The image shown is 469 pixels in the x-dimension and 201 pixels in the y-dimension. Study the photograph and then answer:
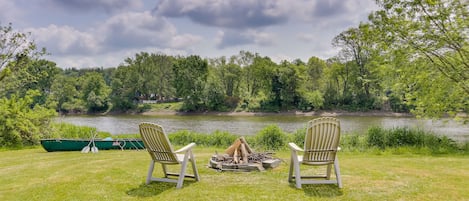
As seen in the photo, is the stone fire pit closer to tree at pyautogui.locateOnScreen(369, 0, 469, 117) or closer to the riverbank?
tree at pyautogui.locateOnScreen(369, 0, 469, 117)

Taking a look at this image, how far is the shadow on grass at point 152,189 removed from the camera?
183 inches

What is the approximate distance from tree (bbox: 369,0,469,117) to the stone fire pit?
6.02 m

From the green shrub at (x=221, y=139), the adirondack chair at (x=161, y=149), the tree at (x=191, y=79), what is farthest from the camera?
the tree at (x=191, y=79)

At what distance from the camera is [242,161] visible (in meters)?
6.37

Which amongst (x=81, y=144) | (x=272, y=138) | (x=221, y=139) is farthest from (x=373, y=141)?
(x=81, y=144)

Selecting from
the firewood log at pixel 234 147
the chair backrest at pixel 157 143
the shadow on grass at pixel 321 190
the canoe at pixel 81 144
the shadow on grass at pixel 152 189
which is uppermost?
the chair backrest at pixel 157 143

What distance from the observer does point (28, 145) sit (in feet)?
45.8

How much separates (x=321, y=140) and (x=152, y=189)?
8.28ft

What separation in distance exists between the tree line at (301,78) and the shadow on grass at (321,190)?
22.2 feet

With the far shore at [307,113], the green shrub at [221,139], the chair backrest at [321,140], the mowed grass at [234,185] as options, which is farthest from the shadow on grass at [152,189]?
the far shore at [307,113]

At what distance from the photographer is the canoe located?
1111cm

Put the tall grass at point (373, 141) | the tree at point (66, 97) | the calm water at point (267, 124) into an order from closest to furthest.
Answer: the tall grass at point (373, 141) < the calm water at point (267, 124) < the tree at point (66, 97)

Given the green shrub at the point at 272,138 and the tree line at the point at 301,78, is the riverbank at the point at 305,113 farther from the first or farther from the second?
the green shrub at the point at 272,138

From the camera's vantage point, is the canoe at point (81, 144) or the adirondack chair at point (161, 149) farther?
the canoe at point (81, 144)
